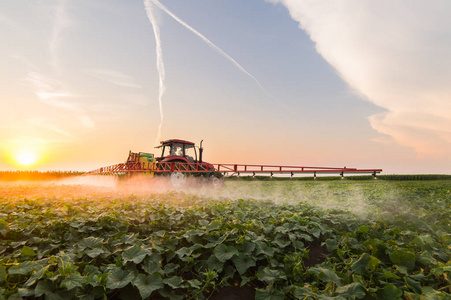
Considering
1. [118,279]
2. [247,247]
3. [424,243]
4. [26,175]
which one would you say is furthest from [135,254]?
[26,175]

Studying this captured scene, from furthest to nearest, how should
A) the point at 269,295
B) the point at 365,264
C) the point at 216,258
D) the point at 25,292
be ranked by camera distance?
the point at 216,258 → the point at 365,264 → the point at 269,295 → the point at 25,292

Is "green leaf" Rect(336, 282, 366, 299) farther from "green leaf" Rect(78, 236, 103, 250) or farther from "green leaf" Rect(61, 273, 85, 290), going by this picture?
"green leaf" Rect(78, 236, 103, 250)

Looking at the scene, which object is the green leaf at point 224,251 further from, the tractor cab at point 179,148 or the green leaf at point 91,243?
the tractor cab at point 179,148

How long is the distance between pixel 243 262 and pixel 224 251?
306 millimetres

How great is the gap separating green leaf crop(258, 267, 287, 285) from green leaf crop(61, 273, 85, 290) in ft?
7.08

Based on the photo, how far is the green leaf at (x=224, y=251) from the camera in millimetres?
3563

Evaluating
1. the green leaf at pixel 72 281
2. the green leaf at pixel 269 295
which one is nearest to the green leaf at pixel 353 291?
the green leaf at pixel 269 295

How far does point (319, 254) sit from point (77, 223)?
4.54 m

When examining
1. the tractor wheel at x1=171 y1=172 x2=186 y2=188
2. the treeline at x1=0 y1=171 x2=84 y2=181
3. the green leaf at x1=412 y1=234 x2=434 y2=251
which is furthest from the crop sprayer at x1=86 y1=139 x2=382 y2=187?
the treeline at x1=0 y1=171 x2=84 y2=181

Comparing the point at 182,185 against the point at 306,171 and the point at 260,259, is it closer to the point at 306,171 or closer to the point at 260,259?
the point at 306,171

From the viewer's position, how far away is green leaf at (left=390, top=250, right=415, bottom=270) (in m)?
3.34

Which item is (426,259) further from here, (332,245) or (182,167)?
(182,167)

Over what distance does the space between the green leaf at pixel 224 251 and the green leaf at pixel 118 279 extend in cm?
115

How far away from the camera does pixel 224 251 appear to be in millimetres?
3693
